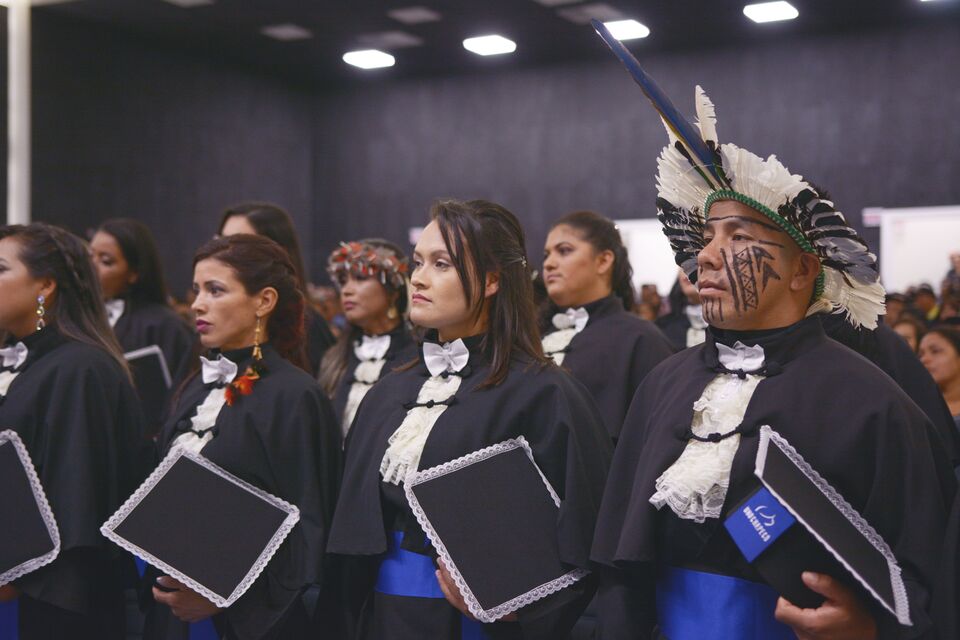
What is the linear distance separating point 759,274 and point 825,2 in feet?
33.5

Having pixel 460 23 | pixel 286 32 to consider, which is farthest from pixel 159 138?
pixel 460 23

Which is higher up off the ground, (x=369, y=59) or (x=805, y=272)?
(x=369, y=59)

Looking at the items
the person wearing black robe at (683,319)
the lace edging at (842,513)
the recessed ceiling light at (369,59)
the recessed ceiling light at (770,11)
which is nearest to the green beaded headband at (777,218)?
the lace edging at (842,513)

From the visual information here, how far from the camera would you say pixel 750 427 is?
82.3 inches

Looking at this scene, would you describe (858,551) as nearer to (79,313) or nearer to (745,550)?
(745,550)

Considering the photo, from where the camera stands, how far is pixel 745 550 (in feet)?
6.34

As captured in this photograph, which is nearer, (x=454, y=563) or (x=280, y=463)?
(x=454, y=563)

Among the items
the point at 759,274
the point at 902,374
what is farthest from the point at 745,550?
the point at 902,374

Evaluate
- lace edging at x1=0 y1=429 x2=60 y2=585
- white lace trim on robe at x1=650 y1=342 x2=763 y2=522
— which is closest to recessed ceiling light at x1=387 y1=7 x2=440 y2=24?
lace edging at x1=0 y1=429 x2=60 y2=585

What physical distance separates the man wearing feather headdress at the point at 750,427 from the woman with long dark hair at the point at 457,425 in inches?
8.8

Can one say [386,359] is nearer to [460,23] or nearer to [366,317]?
[366,317]

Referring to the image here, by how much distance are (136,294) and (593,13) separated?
770 cm

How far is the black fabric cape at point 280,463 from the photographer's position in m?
2.82

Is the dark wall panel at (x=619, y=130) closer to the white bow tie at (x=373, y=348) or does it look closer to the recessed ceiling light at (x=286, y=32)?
the recessed ceiling light at (x=286, y=32)
